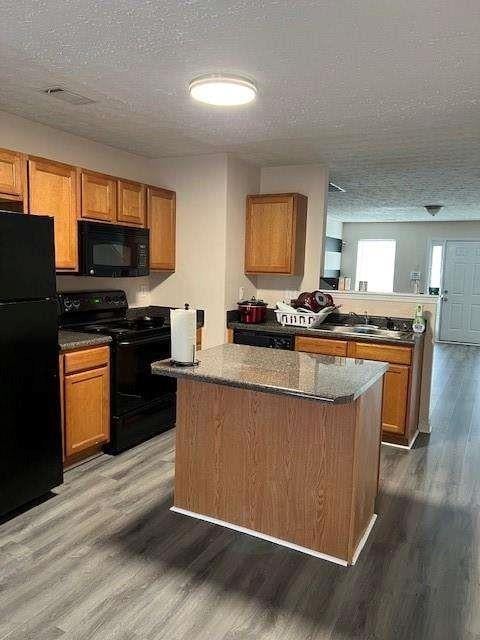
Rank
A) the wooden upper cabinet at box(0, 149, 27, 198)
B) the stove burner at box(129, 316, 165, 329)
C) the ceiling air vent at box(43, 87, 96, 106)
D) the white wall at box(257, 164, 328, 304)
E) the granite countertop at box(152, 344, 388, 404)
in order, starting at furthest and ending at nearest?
the white wall at box(257, 164, 328, 304) → the stove burner at box(129, 316, 165, 329) → the wooden upper cabinet at box(0, 149, 27, 198) → the ceiling air vent at box(43, 87, 96, 106) → the granite countertop at box(152, 344, 388, 404)

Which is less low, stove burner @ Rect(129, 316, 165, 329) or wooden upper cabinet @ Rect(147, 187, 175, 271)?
wooden upper cabinet @ Rect(147, 187, 175, 271)

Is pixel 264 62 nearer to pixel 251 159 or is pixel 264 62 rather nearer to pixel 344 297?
pixel 251 159

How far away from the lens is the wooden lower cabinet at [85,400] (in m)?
3.09

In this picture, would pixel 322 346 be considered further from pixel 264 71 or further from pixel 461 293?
pixel 461 293

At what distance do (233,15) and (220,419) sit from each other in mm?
1829

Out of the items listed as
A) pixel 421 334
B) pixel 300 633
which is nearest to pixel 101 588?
pixel 300 633

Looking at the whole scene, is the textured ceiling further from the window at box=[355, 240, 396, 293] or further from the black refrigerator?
the window at box=[355, 240, 396, 293]

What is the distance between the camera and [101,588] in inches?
81.5

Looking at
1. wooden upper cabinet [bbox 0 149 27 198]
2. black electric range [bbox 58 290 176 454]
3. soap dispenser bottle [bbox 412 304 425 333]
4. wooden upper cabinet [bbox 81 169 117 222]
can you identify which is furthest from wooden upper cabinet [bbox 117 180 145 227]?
soap dispenser bottle [bbox 412 304 425 333]

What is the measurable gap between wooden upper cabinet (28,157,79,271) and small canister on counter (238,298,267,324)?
1.56 meters

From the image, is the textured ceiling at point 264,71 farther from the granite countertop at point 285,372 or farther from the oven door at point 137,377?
the oven door at point 137,377

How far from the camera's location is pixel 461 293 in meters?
8.79

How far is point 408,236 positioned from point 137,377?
7.28m

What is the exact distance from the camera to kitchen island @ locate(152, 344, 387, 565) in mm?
2201
